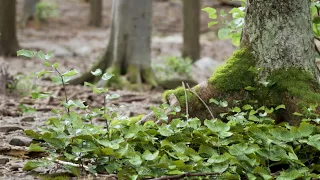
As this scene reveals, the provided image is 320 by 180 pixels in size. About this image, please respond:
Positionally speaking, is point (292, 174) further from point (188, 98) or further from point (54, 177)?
point (54, 177)

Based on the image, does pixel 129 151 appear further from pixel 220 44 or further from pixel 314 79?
pixel 220 44

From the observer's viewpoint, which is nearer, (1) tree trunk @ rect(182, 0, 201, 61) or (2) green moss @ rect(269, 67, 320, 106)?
(2) green moss @ rect(269, 67, 320, 106)

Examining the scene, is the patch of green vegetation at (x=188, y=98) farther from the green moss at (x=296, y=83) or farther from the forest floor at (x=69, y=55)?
the forest floor at (x=69, y=55)

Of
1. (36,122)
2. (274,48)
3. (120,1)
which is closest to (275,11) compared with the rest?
(274,48)

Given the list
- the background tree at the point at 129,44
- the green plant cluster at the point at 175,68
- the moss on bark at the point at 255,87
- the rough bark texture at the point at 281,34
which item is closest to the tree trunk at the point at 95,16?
the green plant cluster at the point at 175,68

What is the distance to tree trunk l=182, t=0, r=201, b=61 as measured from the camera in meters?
14.9

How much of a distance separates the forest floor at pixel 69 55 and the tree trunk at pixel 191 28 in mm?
1308

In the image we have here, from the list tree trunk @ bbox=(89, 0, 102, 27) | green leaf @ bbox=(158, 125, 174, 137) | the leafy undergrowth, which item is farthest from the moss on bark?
tree trunk @ bbox=(89, 0, 102, 27)

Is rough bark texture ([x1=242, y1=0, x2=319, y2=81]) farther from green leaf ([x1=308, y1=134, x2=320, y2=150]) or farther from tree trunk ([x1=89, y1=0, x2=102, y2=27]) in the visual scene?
tree trunk ([x1=89, y1=0, x2=102, y2=27])

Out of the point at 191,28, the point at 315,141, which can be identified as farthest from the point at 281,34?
the point at 191,28

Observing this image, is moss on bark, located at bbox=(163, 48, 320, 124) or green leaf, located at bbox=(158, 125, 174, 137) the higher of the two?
moss on bark, located at bbox=(163, 48, 320, 124)

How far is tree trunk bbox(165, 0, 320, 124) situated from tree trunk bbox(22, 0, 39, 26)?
66.8 ft

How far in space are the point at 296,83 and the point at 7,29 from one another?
36.1 feet

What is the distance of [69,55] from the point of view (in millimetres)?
16391
